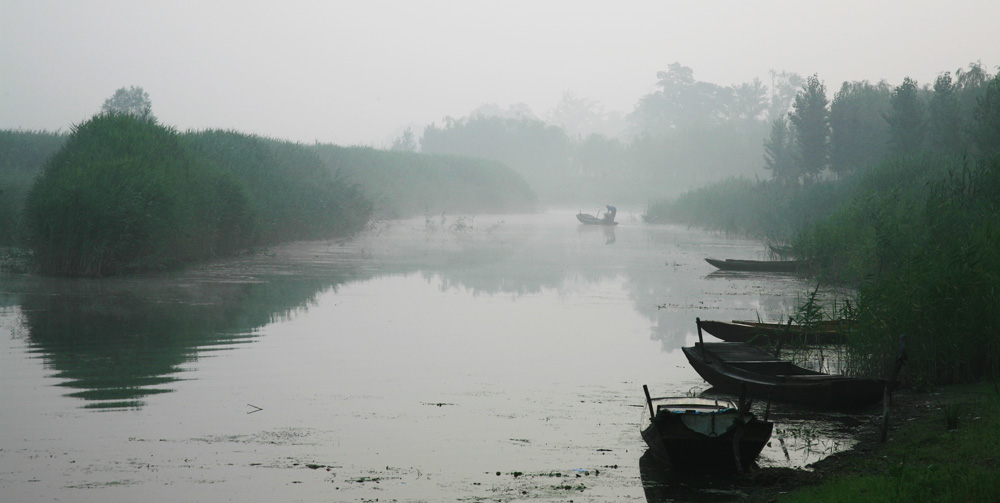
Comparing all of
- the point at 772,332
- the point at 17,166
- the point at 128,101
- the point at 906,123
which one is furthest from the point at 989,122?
the point at 128,101

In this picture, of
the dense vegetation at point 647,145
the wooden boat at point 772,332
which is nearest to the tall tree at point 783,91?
the dense vegetation at point 647,145

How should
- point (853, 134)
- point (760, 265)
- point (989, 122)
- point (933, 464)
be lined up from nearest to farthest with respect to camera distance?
1. point (933, 464)
2. point (760, 265)
3. point (989, 122)
4. point (853, 134)

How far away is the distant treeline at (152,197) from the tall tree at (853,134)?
82.3 ft

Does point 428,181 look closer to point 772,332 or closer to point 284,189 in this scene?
point 284,189

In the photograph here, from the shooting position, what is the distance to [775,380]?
1179 centimetres

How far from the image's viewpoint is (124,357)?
576 inches

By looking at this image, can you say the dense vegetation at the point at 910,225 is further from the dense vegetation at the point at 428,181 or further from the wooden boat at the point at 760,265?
the dense vegetation at the point at 428,181

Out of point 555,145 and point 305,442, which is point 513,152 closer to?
point 555,145

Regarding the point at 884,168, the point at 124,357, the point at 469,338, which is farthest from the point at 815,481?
the point at 884,168

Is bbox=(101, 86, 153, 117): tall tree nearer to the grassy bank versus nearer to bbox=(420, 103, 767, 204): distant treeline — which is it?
bbox=(420, 103, 767, 204): distant treeline

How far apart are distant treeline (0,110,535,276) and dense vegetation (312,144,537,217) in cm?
1106

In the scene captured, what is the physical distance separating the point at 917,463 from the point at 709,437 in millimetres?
1914

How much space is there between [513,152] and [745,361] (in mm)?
107134

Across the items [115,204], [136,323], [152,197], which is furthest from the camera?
[152,197]
